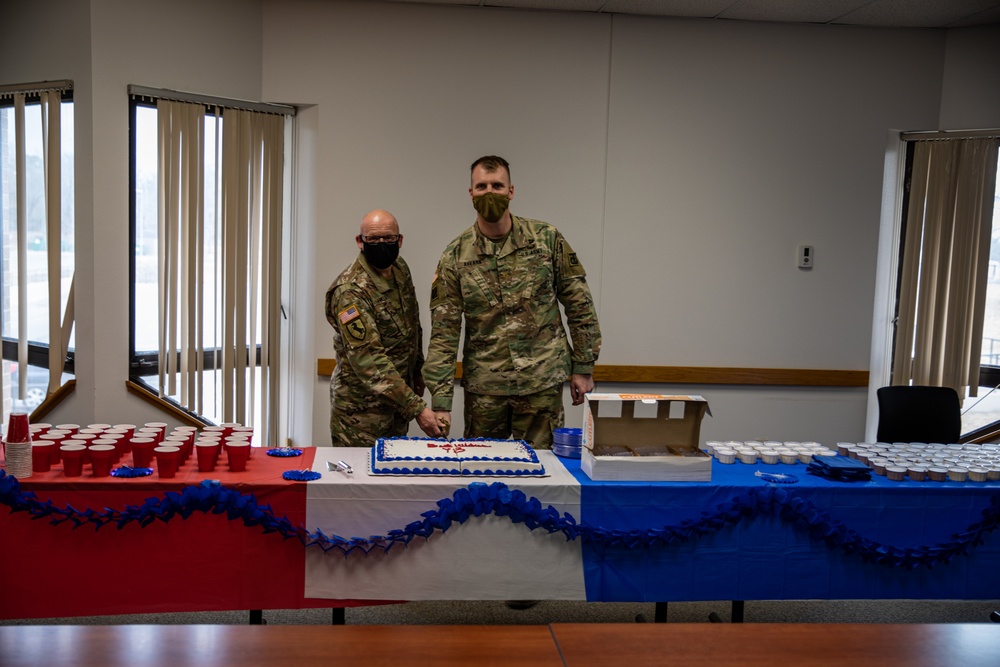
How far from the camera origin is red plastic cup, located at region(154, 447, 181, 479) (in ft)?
7.88

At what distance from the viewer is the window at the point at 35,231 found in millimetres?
3969

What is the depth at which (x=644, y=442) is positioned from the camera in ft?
9.03

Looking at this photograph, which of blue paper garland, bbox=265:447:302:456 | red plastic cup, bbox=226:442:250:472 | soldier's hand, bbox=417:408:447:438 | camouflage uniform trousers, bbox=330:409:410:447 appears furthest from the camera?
camouflage uniform trousers, bbox=330:409:410:447

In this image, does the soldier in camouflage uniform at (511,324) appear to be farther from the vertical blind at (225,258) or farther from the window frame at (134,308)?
the window frame at (134,308)

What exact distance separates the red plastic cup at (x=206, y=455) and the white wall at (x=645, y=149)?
2.13 metres

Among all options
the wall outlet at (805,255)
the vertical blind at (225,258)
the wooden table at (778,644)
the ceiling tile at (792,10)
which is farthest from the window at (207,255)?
the wooden table at (778,644)

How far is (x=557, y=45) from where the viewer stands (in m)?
4.57

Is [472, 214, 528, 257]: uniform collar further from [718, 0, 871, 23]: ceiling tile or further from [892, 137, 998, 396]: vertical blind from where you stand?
[892, 137, 998, 396]: vertical blind

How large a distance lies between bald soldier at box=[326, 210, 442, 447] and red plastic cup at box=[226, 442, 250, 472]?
0.71 meters

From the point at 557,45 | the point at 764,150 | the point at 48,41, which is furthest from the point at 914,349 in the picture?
the point at 48,41

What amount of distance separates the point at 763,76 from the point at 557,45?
124cm

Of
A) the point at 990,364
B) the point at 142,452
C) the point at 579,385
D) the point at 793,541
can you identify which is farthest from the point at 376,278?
the point at 990,364

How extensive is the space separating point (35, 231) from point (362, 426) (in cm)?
210

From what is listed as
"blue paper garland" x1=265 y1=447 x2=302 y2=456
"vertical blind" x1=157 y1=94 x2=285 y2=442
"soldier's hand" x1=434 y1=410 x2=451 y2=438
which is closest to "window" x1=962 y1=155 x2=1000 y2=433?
"soldier's hand" x1=434 y1=410 x2=451 y2=438
